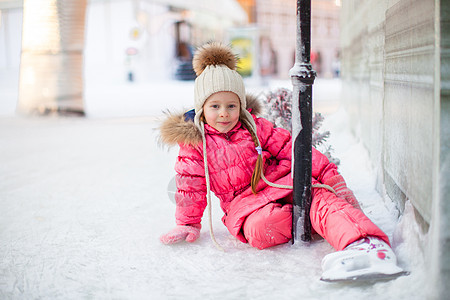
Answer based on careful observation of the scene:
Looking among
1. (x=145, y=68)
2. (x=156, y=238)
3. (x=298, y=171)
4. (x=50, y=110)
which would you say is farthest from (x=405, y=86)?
(x=145, y=68)

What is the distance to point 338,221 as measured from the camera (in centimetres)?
193

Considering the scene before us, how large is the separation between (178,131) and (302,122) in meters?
0.60

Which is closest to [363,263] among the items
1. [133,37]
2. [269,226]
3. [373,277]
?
[373,277]

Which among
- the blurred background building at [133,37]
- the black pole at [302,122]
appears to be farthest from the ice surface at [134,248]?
the blurred background building at [133,37]

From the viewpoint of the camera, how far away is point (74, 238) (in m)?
2.46

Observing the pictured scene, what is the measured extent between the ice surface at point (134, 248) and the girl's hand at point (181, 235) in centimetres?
4

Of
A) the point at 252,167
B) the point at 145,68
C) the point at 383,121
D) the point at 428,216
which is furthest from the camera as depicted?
the point at 145,68

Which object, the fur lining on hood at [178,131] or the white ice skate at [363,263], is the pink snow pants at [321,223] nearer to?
the white ice skate at [363,263]

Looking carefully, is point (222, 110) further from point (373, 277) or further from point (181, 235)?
point (373, 277)

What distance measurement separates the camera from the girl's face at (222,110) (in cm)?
227

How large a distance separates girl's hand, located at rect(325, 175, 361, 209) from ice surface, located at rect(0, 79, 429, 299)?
0.19 m

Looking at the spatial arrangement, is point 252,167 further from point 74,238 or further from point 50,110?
point 50,110

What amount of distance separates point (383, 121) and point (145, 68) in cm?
2038

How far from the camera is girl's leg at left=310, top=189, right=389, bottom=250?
6.03 ft
